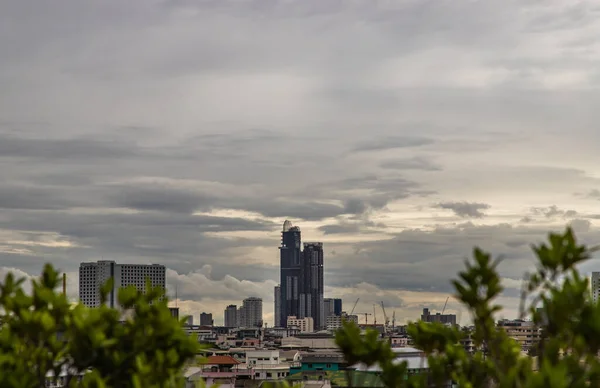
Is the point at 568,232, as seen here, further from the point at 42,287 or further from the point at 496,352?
the point at 42,287

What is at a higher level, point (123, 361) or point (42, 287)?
point (42, 287)

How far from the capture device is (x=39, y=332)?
17031mm

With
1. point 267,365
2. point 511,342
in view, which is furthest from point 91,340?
point 267,365

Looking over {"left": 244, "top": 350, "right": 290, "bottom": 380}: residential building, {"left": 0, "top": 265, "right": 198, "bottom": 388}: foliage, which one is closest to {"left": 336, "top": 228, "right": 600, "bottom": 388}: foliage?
{"left": 0, "top": 265, "right": 198, "bottom": 388}: foliage

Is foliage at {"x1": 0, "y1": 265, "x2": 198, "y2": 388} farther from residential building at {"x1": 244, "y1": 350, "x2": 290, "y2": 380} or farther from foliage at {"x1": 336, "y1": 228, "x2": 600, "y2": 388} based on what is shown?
residential building at {"x1": 244, "y1": 350, "x2": 290, "y2": 380}

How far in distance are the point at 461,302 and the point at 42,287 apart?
264 inches

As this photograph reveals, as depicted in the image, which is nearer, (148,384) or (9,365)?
(148,384)

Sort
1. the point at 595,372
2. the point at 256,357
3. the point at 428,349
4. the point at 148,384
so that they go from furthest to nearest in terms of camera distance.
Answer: the point at 256,357 → the point at 428,349 → the point at 148,384 → the point at 595,372

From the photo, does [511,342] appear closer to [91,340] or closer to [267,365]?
[91,340]

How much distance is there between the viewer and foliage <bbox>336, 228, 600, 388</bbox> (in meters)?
14.7

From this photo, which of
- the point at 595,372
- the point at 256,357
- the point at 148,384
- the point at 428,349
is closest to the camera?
the point at 595,372

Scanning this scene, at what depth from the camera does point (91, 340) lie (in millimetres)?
16875

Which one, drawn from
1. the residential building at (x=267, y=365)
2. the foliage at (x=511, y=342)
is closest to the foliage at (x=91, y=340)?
the foliage at (x=511, y=342)

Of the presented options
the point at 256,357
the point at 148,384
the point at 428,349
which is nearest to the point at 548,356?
the point at 428,349
